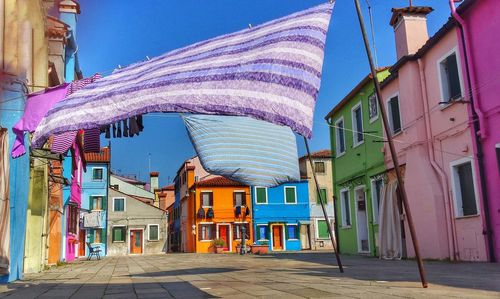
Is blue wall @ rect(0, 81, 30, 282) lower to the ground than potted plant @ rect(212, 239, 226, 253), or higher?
higher

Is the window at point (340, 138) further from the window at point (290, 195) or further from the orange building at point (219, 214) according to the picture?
the window at point (290, 195)

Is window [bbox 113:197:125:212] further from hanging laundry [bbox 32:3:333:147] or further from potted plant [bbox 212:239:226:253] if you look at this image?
hanging laundry [bbox 32:3:333:147]

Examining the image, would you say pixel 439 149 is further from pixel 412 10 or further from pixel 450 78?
pixel 412 10

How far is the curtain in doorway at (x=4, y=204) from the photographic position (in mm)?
8883

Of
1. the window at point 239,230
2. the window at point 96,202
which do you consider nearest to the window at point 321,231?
the window at point 239,230

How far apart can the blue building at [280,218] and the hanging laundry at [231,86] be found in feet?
130

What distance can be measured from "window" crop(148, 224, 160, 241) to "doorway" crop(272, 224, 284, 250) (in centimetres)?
1082

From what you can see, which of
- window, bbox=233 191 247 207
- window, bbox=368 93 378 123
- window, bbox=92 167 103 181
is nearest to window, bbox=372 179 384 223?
window, bbox=368 93 378 123

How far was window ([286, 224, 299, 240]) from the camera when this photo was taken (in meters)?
44.8

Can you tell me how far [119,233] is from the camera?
1786 inches

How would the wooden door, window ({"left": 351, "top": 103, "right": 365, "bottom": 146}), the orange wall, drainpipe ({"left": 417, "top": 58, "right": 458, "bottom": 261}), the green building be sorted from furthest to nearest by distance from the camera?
the orange wall < the wooden door < window ({"left": 351, "top": 103, "right": 365, "bottom": 146}) < the green building < drainpipe ({"left": 417, "top": 58, "right": 458, "bottom": 261})

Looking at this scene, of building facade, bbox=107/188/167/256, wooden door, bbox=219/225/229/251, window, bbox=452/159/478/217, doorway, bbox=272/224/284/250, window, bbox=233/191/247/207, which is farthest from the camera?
building facade, bbox=107/188/167/256

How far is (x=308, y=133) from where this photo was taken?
13.8ft

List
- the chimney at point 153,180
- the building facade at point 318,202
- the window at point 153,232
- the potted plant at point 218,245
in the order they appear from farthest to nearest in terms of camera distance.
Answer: the chimney at point 153,180
the window at point 153,232
the building facade at point 318,202
the potted plant at point 218,245
